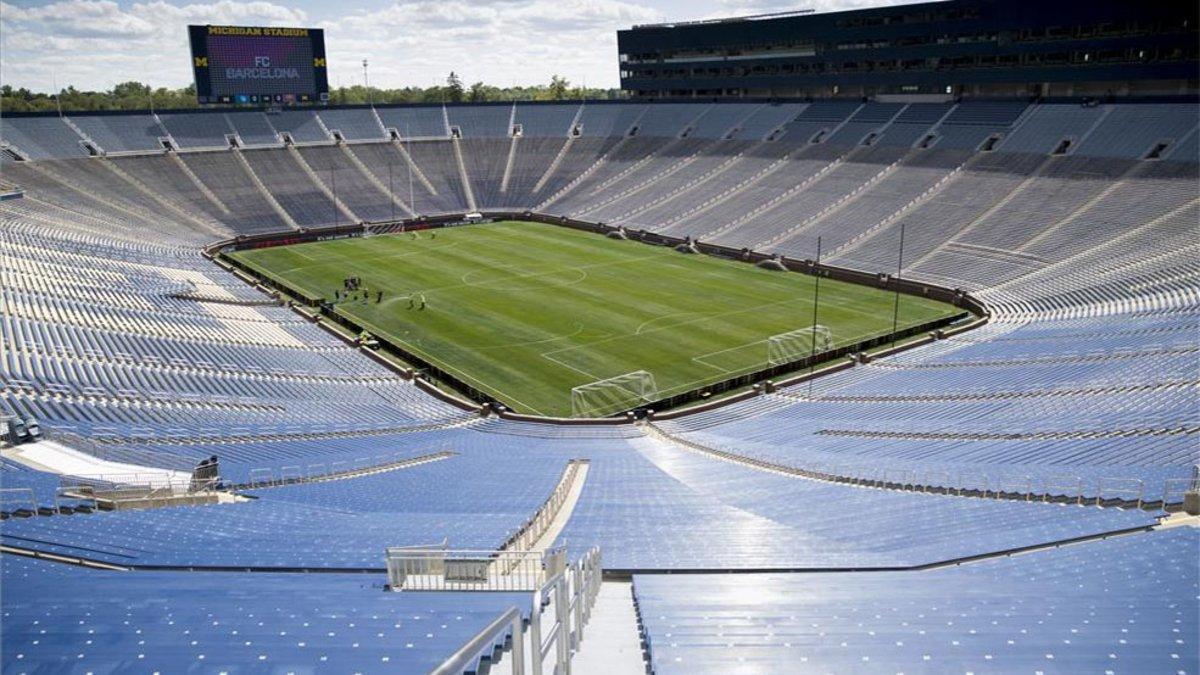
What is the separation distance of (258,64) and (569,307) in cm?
4908

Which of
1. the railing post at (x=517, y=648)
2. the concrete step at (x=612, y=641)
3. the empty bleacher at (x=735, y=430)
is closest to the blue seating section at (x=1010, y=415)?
the empty bleacher at (x=735, y=430)

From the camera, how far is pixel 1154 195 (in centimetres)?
5069

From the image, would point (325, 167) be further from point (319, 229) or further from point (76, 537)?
point (76, 537)

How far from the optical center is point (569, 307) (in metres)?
50.6

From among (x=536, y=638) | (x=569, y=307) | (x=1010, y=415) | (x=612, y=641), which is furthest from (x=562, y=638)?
(x=569, y=307)

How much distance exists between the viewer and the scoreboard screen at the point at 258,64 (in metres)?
78.0

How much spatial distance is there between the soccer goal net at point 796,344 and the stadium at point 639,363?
19.0 inches

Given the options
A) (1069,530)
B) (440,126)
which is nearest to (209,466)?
(1069,530)

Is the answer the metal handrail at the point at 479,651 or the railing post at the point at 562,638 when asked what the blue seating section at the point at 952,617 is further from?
the metal handrail at the point at 479,651

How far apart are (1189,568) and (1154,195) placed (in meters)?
48.0

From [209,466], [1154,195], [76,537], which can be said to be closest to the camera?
[76,537]

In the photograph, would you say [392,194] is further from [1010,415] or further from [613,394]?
[1010,415]

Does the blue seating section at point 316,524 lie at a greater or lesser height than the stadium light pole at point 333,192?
lesser

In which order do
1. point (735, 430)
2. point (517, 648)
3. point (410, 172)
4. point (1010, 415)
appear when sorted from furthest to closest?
point (410, 172)
point (735, 430)
point (1010, 415)
point (517, 648)
